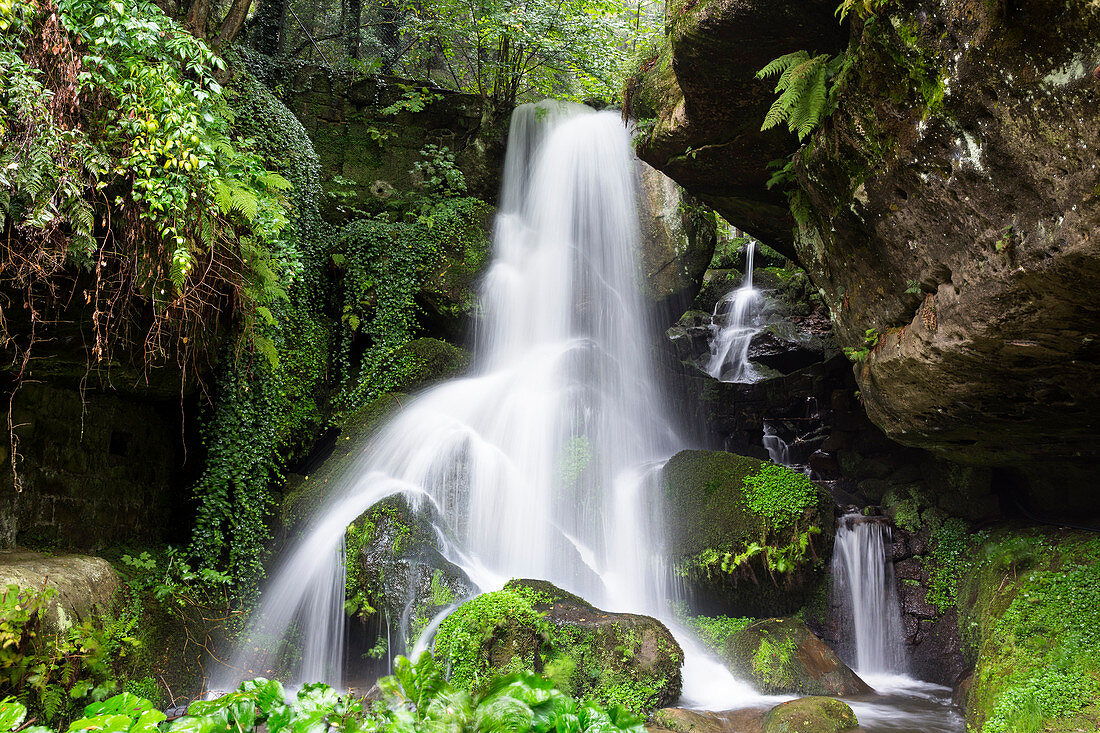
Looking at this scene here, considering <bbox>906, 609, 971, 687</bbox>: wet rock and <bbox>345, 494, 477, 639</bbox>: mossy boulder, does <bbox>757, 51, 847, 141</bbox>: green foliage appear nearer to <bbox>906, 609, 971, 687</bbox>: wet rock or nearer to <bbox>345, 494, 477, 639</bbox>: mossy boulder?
<bbox>345, 494, 477, 639</bbox>: mossy boulder

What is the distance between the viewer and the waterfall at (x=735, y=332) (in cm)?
1149

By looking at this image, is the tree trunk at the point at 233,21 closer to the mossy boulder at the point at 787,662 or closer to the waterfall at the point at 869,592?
the mossy boulder at the point at 787,662

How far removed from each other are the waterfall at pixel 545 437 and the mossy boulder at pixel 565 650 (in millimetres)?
656

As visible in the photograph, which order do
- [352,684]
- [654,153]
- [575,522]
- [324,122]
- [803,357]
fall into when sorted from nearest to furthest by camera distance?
[352,684], [654,153], [575,522], [803,357], [324,122]

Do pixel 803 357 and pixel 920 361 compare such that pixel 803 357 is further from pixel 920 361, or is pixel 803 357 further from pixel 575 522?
pixel 920 361

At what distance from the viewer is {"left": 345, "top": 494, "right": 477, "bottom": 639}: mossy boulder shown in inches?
254

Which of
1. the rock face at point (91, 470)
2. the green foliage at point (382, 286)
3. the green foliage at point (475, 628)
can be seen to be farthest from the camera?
the green foliage at point (382, 286)

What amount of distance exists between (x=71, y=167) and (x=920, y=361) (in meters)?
7.17

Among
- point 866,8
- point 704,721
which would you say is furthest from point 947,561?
point 866,8

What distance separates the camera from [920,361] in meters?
5.13

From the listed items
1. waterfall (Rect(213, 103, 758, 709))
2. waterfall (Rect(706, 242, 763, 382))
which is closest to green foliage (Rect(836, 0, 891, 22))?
waterfall (Rect(213, 103, 758, 709))

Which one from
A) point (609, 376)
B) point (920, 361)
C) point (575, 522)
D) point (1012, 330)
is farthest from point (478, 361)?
point (1012, 330)

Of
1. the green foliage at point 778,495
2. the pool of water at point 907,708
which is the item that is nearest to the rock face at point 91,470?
the green foliage at point 778,495

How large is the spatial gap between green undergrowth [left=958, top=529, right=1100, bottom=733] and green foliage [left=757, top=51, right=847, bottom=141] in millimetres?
4806
